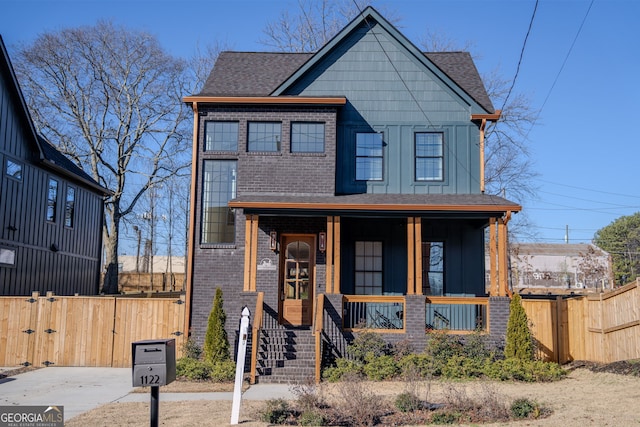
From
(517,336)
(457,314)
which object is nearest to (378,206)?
(457,314)

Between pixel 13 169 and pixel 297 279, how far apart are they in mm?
9529

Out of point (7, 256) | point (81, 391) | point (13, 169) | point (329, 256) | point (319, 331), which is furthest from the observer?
point (13, 169)

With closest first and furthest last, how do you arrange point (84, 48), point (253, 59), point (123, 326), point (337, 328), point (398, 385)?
point (398, 385), point (337, 328), point (123, 326), point (253, 59), point (84, 48)

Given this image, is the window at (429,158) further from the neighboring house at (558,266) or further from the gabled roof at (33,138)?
the neighboring house at (558,266)

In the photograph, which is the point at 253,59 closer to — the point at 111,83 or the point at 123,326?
the point at 123,326

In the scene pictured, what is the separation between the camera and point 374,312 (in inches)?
621

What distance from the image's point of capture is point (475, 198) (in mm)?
16031

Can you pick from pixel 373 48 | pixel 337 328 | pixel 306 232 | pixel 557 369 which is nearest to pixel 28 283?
pixel 306 232

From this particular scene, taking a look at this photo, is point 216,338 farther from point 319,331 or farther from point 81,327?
point 81,327

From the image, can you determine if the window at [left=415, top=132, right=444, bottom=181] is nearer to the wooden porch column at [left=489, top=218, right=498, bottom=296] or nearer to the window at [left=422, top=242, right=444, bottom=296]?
the window at [left=422, top=242, right=444, bottom=296]

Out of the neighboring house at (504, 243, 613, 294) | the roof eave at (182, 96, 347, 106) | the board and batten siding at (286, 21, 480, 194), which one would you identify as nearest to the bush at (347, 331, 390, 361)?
the board and batten siding at (286, 21, 480, 194)

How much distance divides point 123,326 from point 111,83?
21.7 m

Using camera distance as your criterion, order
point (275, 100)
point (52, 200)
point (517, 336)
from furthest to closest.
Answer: point (52, 200) → point (275, 100) → point (517, 336)

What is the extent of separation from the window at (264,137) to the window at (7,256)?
25.9 feet
